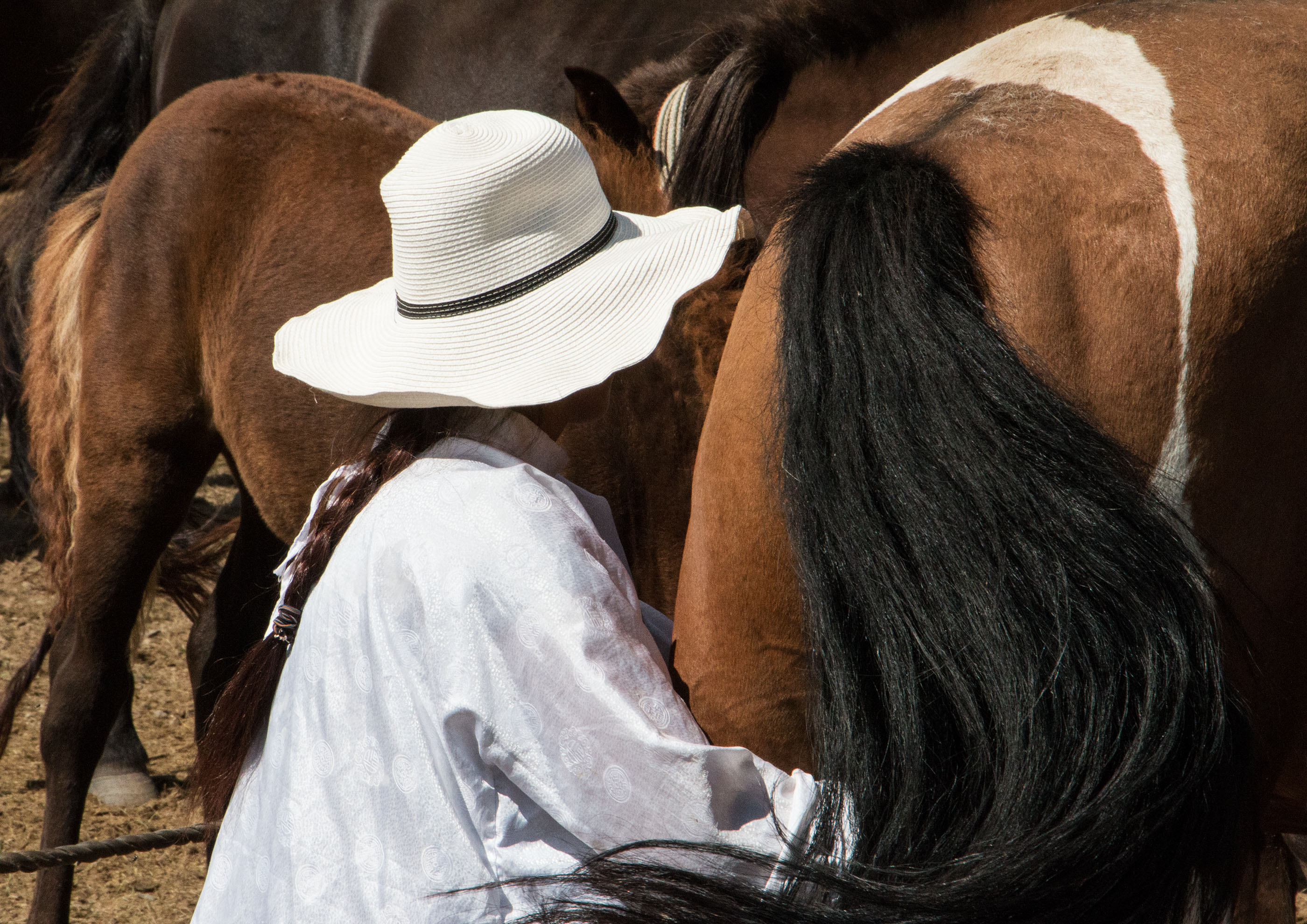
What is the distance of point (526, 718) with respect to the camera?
917mm

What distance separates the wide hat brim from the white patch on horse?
34 centimetres

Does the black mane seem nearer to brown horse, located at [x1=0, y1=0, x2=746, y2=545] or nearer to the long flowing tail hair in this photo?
the long flowing tail hair

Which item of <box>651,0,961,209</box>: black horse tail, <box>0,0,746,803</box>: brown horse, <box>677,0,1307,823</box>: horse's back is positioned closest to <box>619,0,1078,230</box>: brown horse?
<box>651,0,961,209</box>: black horse tail

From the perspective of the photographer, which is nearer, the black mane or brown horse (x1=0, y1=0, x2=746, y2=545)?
the black mane

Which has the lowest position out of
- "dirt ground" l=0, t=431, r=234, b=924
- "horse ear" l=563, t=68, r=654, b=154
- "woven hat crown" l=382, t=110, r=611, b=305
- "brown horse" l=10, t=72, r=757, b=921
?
"dirt ground" l=0, t=431, r=234, b=924

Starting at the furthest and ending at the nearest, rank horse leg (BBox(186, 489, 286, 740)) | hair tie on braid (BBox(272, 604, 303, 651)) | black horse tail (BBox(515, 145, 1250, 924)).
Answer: horse leg (BBox(186, 489, 286, 740)) → hair tie on braid (BBox(272, 604, 303, 651)) → black horse tail (BBox(515, 145, 1250, 924))

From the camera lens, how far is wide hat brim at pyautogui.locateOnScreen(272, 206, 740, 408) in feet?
3.50

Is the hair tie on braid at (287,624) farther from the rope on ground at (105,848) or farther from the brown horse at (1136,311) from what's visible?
the rope on ground at (105,848)

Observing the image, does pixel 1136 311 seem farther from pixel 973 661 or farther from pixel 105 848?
pixel 105 848

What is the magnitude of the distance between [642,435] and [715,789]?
1086 millimetres

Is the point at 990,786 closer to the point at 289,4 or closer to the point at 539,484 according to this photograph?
the point at 539,484

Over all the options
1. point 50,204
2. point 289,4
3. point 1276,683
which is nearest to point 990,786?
point 1276,683

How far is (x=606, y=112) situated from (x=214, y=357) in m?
0.94

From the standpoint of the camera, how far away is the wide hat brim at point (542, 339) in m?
1.07
